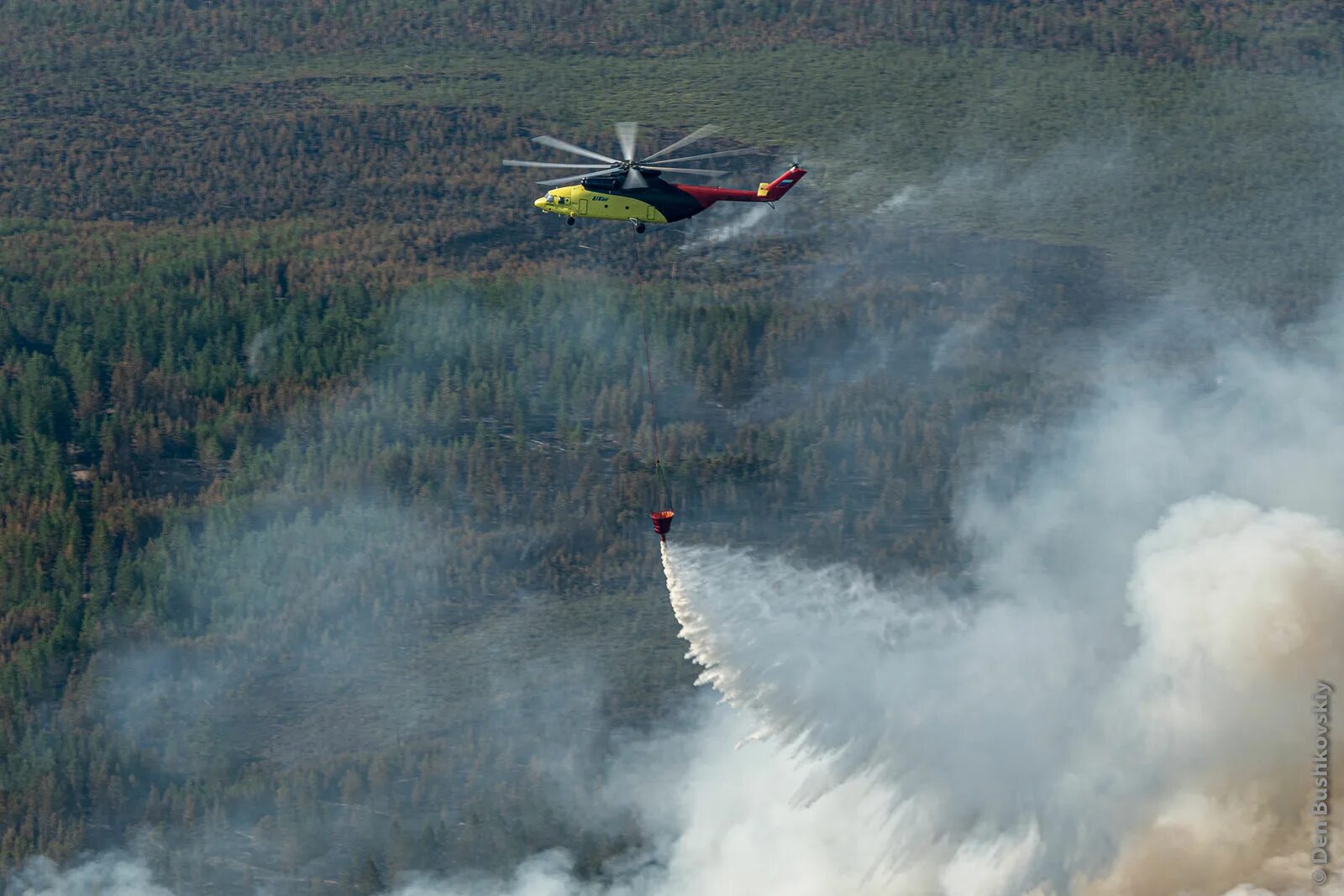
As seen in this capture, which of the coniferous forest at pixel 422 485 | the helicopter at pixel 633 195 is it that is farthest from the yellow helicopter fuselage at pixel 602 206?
the coniferous forest at pixel 422 485

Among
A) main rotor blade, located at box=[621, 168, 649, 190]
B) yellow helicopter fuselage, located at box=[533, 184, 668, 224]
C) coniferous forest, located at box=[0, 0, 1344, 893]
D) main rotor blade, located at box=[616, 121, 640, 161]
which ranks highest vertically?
main rotor blade, located at box=[616, 121, 640, 161]

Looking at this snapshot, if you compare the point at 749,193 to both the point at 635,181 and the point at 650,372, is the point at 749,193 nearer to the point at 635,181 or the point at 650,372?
the point at 635,181

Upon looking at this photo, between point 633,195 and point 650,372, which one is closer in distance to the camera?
point 633,195

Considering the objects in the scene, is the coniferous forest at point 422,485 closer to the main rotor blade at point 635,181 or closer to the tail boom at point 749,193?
the tail boom at point 749,193

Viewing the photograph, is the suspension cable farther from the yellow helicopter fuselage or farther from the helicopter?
the helicopter

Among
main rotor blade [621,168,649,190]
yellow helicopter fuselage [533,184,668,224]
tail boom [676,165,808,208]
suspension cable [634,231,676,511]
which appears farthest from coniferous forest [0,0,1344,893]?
main rotor blade [621,168,649,190]

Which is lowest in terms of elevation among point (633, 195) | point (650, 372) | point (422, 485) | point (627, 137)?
point (422, 485)

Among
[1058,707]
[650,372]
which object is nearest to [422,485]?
[650,372]

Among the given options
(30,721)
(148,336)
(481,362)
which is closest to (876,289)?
(481,362)
